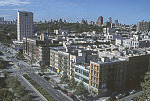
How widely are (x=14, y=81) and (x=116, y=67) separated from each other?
Result: 150 feet

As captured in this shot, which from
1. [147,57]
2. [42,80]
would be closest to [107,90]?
[147,57]

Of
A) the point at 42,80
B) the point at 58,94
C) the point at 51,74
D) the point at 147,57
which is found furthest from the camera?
the point at 51,74

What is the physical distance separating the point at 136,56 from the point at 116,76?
14671 millimetres

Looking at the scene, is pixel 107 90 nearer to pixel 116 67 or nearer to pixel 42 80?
pixel 116 67

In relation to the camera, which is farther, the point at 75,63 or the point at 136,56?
the point at 75,63

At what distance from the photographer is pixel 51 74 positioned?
112188mm

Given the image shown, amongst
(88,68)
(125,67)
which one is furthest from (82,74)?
(125,67)

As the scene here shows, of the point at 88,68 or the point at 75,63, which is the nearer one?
the point at 88,68

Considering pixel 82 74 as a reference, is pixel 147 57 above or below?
above

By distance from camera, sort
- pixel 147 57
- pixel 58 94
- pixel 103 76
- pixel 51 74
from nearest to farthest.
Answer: pixel 103 76 → pixel 58 94 → pixel 147 57 → pixel 51 74

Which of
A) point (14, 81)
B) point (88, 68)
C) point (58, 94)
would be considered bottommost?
point (58, 94)

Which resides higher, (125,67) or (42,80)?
(125,67)

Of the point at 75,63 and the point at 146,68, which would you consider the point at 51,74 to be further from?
the point at 146,68

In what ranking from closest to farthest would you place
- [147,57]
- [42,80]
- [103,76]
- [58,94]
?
[103,76] < [58,94] < [147,57] < [42,80]
